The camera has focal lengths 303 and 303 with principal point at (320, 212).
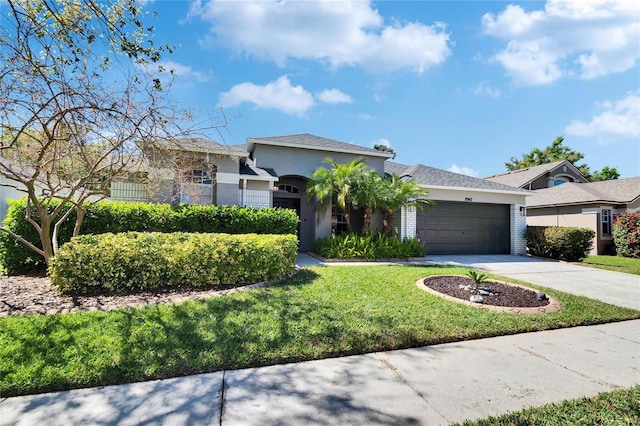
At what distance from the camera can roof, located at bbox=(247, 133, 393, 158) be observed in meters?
13.1

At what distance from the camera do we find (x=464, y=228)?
48.3ft

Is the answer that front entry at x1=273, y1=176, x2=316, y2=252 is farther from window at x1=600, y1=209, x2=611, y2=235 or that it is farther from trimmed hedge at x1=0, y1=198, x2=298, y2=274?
window at x1=600, y1=209, x2=611, y2=235

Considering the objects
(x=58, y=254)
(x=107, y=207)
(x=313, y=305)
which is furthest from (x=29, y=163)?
(x=313, y=305)

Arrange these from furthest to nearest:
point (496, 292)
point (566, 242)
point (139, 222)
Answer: point (566, 242), point (139, 222), point (496, 292)

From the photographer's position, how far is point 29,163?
21.6 feet

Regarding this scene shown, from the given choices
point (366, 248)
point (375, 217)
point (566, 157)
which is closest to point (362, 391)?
point (366, 248)

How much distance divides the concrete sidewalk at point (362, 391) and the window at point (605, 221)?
683 inches

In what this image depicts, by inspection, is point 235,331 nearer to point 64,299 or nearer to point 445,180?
point 64,299

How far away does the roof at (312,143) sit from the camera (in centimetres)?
1312

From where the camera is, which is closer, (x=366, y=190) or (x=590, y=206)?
(x=366, y=190)

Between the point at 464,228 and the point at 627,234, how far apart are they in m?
8.94

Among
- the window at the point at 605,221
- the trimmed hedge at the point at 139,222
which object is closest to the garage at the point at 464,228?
the window at the point at 605,221

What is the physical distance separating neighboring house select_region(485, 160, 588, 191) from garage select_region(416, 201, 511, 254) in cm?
879

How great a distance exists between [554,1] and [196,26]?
7.81 meters
